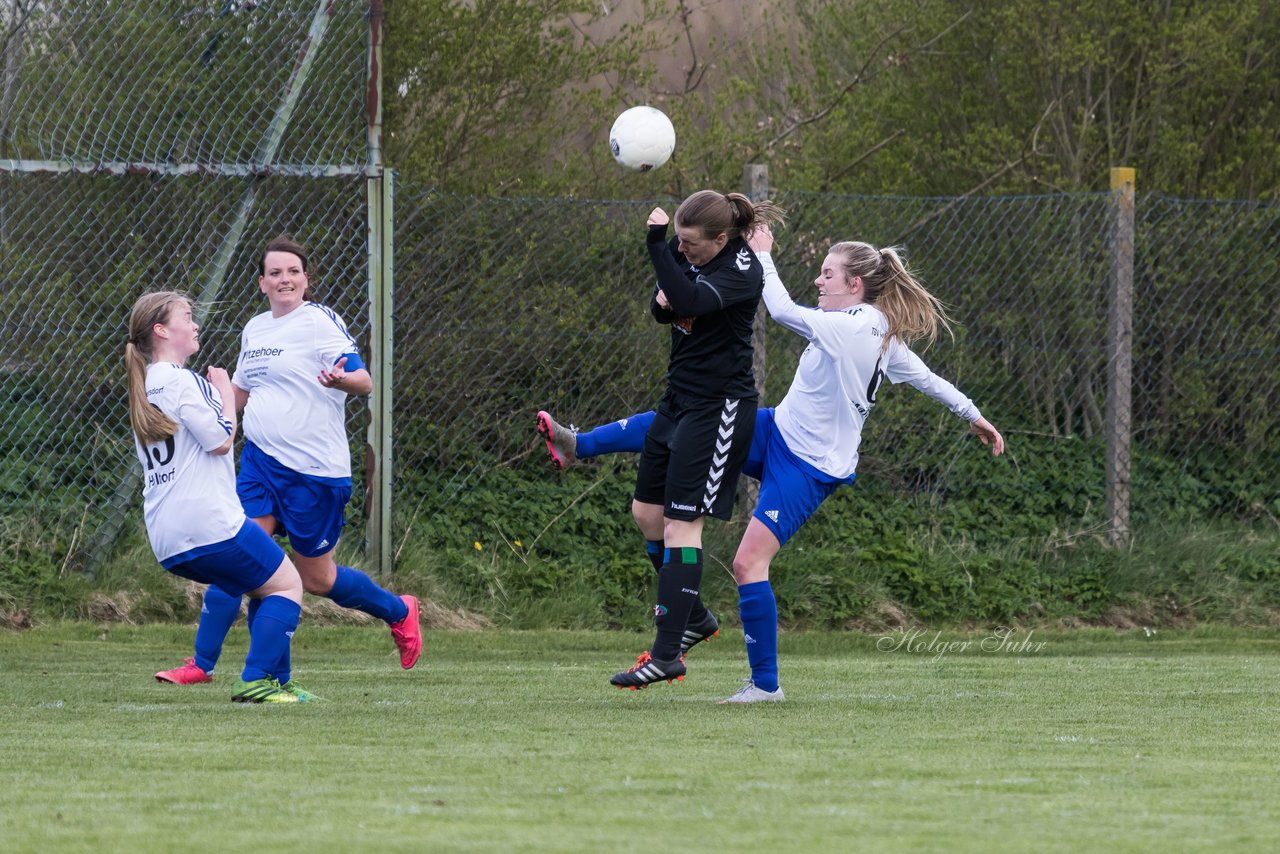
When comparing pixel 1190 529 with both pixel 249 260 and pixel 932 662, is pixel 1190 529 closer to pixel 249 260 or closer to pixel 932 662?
pixel 932 662

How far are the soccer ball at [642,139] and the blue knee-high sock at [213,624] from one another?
2.65 m

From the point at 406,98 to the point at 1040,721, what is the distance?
6370 millimetres

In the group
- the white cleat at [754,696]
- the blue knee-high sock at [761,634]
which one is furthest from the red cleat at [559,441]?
the white cleat at [754,696]

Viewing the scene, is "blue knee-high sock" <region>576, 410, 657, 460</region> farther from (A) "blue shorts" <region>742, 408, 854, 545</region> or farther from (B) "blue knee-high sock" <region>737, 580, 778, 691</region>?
(B) "blue knee-high sock" <region>737, 580, 778, 691</region>

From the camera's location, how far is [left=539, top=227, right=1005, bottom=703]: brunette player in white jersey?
6.39m

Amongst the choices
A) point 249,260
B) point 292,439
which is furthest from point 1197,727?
point 249,260

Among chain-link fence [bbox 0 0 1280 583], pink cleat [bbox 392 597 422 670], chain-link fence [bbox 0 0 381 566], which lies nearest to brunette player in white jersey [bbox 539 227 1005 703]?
pink cleat [bbox 392 597 422 670]

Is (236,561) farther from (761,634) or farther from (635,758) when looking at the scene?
(635,758)

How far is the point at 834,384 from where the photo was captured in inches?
258

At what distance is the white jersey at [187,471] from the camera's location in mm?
6008

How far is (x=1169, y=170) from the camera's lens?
11.9m

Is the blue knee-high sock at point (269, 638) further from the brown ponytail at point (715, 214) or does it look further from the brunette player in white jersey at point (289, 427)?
the brown ponytail at point (715, 214)

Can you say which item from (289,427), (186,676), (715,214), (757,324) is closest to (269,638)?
(186,676)

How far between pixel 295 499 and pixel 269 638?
0.81 m
